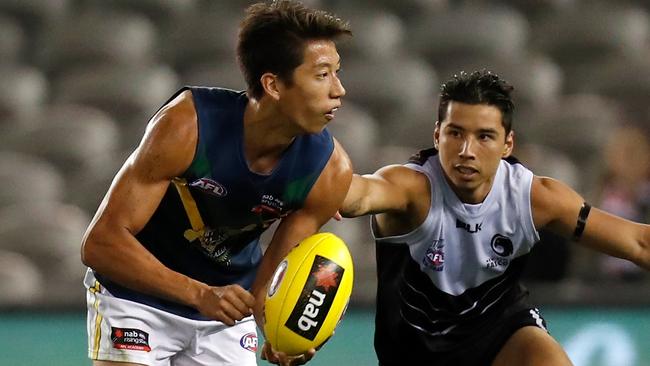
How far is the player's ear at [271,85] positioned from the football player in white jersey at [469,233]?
2.10 feet

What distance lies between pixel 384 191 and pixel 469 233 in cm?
39

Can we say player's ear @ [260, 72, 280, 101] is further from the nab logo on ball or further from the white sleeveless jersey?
the white sleeveless jersey

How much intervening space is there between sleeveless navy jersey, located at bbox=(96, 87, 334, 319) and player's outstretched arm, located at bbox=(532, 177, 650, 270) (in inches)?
36.4

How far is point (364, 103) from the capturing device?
30.5 ft

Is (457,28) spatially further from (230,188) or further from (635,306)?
(230,188)

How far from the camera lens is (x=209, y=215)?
391 cm

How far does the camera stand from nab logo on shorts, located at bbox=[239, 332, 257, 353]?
420cm

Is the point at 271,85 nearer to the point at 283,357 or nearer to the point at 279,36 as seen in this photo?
the point at 279,36

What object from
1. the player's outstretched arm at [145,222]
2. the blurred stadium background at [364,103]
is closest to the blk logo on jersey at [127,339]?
the player's outstretched arm at [145,222]

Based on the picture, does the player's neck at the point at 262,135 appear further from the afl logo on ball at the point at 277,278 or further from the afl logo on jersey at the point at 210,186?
the afl logo on ball at the point at 277,278

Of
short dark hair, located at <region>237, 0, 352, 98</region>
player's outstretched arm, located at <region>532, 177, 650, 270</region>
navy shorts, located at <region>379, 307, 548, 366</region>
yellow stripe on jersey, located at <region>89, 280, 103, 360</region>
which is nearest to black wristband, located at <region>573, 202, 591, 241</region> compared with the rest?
player's outstretched arm, located at <region>532, 177, 650, 270</region>

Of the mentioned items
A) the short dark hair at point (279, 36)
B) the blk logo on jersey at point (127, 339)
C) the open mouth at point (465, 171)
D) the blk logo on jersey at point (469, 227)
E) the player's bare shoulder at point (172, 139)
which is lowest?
the blk logo on jersey at point (127, 339)

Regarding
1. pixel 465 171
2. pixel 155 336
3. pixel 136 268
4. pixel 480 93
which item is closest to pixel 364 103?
pixel 480 93

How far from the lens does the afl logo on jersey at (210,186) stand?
3797mm
